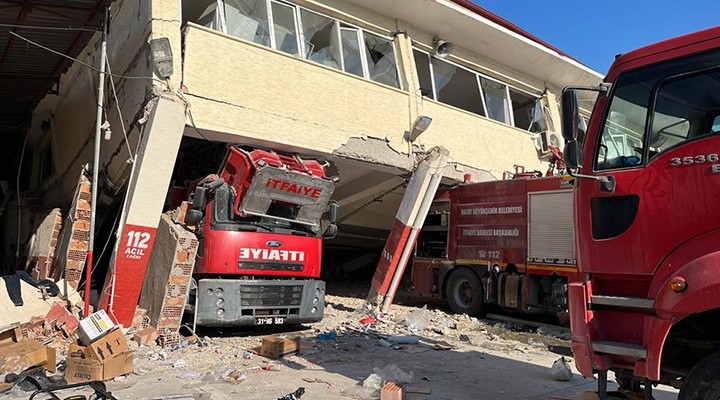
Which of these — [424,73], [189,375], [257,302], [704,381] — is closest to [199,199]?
[257,302]

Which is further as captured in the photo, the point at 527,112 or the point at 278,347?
the point at 527,112

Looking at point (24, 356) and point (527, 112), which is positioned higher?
point (527, 112)

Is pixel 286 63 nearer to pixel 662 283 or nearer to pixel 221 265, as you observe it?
pixel 221 265

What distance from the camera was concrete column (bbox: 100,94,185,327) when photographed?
784cm

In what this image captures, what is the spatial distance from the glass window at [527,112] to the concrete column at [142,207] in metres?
10.2

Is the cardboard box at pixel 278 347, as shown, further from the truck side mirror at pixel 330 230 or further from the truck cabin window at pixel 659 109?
the truck cabin window at pixel 659 109

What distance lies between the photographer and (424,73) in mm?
13602

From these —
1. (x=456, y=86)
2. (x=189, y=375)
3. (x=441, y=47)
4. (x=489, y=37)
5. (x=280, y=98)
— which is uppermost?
(x=489, y=37)

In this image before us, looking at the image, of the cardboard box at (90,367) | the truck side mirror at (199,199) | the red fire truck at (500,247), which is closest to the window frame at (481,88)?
the red fire truck at (500,247)

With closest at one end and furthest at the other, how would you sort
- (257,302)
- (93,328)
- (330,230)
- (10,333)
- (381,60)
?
1. (93,328)
2. (10,333)
3. (257,302)
4. (330,230)
5. (381,60)

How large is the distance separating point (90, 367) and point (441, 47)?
1025 centimetres

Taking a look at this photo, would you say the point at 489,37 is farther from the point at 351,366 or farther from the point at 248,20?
the point at 351,366

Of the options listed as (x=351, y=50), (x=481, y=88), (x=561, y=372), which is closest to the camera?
(x=561, y=372)

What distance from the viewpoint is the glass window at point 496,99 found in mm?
14414
